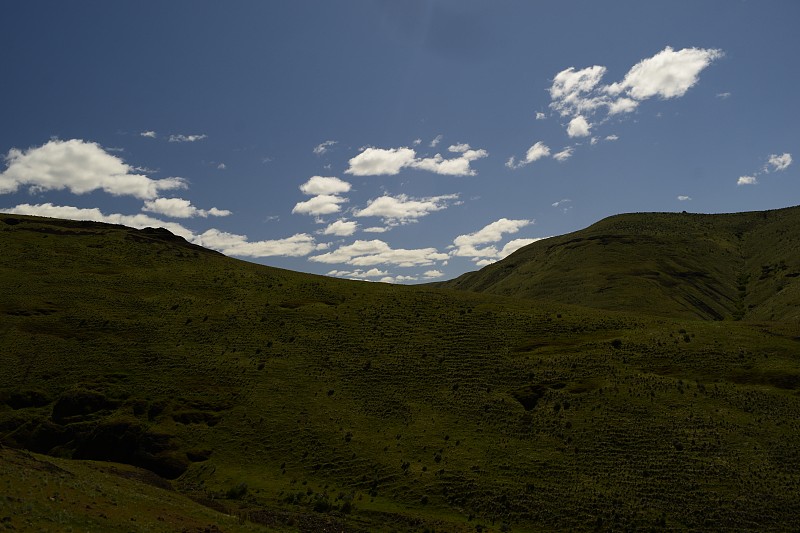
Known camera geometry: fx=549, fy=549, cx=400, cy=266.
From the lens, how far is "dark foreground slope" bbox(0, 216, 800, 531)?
38.7 metres

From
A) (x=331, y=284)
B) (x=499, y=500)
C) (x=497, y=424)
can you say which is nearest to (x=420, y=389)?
(x=497, y=424)

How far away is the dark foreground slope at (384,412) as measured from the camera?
38.7m

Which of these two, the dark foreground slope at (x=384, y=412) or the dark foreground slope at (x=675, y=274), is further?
the dark foreground slope at (x=675, y=274)

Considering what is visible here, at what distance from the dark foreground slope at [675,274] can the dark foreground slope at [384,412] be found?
54.4 m

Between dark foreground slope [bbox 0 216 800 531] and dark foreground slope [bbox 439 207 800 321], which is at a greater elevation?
dark foreground slope [bbox 439 207 800 321]

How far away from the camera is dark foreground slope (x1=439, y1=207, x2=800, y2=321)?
403 feet

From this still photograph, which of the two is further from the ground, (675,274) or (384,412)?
(675,274)

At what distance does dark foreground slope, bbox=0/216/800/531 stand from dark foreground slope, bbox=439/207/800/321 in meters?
54.4

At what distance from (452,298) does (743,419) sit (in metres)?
42.8

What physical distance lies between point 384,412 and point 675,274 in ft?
395

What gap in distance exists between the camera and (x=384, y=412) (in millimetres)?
54062

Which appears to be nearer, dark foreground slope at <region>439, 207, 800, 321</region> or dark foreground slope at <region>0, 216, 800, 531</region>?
dark foreground slope at <region>0, 216, 800, 531</region>

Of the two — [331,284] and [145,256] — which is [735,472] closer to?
[331,284]

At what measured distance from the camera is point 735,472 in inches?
1646
